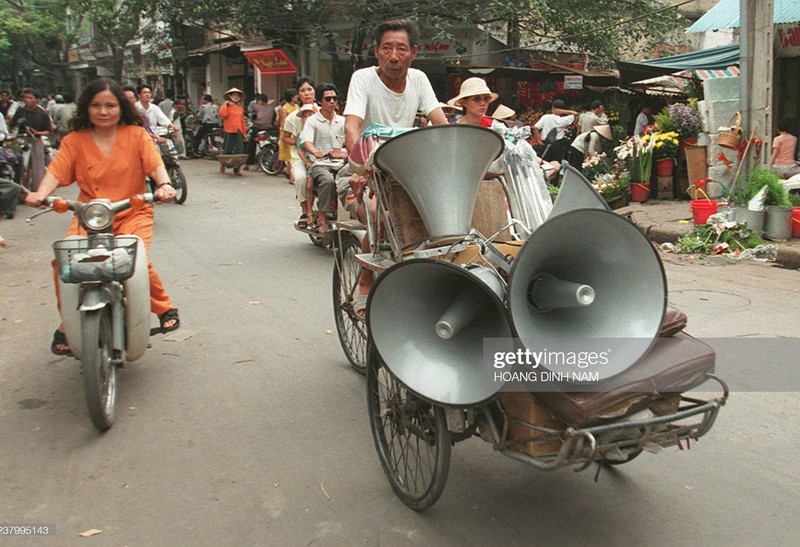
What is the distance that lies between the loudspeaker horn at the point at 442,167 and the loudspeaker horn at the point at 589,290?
56 cm

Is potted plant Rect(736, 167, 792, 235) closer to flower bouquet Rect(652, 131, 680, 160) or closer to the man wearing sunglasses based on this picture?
flower bouquet Rect(652, 131, 680, 160)

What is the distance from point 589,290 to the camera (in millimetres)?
2668

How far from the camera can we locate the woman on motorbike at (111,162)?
4602 mm

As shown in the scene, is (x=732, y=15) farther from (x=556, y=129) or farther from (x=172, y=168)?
(x=172, y=168)

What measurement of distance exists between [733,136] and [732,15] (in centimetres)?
452

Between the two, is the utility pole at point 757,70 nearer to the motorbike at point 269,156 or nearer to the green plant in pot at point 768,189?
the green plant in pot at point 768,189

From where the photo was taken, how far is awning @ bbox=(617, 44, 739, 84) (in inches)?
490

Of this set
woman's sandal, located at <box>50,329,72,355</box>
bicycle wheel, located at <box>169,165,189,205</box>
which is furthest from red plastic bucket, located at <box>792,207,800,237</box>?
bicycle wheel, located at <box>169,165,189,205</box>

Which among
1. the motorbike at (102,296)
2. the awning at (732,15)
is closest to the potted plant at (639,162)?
the awning at (732,15)

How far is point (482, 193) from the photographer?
12.0 ft

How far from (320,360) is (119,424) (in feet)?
4.61

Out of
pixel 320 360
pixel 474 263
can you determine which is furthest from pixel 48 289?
pixel 474 263

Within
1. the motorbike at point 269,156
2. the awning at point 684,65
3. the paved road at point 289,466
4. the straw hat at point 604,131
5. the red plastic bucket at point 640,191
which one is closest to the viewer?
the paved road at point 289,466

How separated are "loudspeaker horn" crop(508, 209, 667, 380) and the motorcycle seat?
0.06 metres
